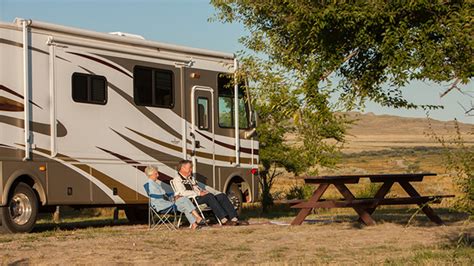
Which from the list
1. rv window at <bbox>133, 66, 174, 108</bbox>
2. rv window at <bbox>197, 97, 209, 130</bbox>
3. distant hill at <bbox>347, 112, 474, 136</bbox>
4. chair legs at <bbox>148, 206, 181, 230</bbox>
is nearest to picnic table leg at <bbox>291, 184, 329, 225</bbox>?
chair legs at <bbox>148, 206, 181, 230</bbox>

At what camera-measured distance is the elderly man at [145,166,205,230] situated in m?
15.0

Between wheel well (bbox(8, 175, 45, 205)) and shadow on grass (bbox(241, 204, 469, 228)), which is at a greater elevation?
wheel well (bbox(8, 175, 45, 205))

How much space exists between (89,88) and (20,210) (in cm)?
212

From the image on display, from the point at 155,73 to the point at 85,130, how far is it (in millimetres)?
1880

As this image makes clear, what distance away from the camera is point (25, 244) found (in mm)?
11938

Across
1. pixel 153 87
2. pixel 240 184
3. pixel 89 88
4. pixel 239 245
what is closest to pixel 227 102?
pixel 240 184

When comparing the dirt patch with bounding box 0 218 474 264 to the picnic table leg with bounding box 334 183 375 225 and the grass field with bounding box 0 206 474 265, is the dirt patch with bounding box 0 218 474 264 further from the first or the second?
the picnic table leg with bounding box 334 183 375 225

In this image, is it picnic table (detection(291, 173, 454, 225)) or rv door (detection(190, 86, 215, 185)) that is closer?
picnic table (detection(291, 173, 454, 225))

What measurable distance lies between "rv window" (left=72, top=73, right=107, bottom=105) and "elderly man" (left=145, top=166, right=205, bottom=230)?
53.2 inches

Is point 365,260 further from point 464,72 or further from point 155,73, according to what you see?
point 155,73

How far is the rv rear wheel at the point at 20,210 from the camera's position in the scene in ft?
45.1

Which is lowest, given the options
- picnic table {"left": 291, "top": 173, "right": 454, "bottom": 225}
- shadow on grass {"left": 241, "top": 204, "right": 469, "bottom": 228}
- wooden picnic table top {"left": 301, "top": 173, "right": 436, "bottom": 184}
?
shadow on grass {"left": 241, "top": 204, "right": 469, "bottom": 228}

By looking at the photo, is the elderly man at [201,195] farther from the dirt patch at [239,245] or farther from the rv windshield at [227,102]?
the rv windshield at [227,102]

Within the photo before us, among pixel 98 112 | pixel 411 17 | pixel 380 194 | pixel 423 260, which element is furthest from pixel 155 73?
pixel 423 260
